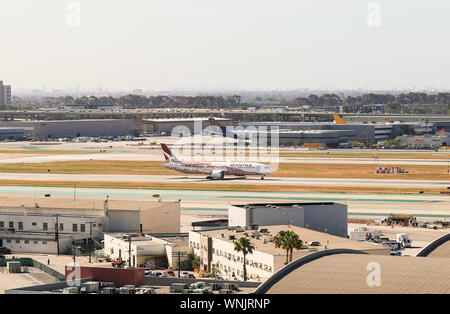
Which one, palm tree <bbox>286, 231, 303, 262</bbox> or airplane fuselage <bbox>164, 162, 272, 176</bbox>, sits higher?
palm tree <bbox>286, 231, 303, 262</bbox>

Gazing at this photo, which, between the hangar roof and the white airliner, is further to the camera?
the white airliner

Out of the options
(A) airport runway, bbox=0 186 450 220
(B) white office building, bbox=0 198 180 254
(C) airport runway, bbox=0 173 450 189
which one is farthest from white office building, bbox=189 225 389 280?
(C) airport runway, bbox=0 173 450 189

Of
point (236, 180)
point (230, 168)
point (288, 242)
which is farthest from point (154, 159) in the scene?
point (288, 242)

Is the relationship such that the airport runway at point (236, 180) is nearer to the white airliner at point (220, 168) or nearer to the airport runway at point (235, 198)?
the white airliner at point (220, 168)

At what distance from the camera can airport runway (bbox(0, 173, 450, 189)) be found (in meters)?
131

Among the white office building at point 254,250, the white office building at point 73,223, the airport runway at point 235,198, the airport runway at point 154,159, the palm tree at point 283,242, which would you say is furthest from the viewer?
the airport runway at point 154,159

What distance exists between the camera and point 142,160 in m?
180

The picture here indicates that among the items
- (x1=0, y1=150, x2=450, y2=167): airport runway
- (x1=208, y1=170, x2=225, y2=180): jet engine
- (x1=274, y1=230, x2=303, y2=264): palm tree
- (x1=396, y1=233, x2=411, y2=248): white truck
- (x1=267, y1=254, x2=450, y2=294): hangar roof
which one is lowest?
(x1=0, y1=150, x2=450, y2=167): airport runway

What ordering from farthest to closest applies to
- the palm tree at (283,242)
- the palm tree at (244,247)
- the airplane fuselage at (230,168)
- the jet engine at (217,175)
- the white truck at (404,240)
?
the airplane fuselage at (230,168) → the jet engine at (217,175) → the white truck at (404,240) → the palm tree at (244,247) → the palm tree at (283,242)

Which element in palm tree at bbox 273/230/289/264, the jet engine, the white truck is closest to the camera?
palm tree at bbox 273/230/289/264

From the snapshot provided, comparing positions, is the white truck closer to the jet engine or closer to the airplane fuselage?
the jet engine

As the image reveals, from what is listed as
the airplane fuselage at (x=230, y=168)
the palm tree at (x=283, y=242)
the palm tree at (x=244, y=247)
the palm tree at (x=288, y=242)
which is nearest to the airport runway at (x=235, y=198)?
the airplane fuselage at (x=230, y=168)

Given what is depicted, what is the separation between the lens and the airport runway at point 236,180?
5143 inches

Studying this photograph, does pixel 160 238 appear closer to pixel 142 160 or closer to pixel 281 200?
pixel 281 200
